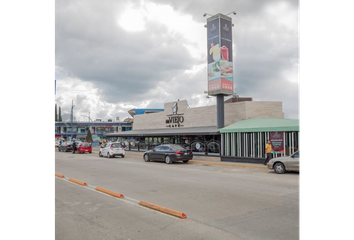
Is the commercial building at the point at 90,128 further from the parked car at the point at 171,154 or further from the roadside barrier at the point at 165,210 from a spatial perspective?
the roadside barrier at the point at 165,210

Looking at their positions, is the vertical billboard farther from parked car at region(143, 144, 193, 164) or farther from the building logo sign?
the building logo sign

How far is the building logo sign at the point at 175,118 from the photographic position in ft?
105

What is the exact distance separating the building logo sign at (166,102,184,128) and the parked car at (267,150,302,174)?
56.6ft

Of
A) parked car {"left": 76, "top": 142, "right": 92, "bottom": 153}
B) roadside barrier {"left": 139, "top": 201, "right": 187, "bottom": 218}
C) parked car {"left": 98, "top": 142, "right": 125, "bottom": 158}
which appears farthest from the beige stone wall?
roadside barrier {"left": 139, "top": 201, "right": 187, "bottom": 218}

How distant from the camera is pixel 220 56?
2447 centimetres

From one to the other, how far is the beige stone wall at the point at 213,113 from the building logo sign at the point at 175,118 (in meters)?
0.23

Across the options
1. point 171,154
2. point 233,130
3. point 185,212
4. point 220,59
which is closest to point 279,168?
point 233,130

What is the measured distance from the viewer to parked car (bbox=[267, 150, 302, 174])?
47.5 ft

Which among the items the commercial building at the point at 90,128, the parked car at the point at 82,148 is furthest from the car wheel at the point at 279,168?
the commercial building at the point at 90,128

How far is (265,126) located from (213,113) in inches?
328

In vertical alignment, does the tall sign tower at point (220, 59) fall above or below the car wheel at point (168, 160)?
above
